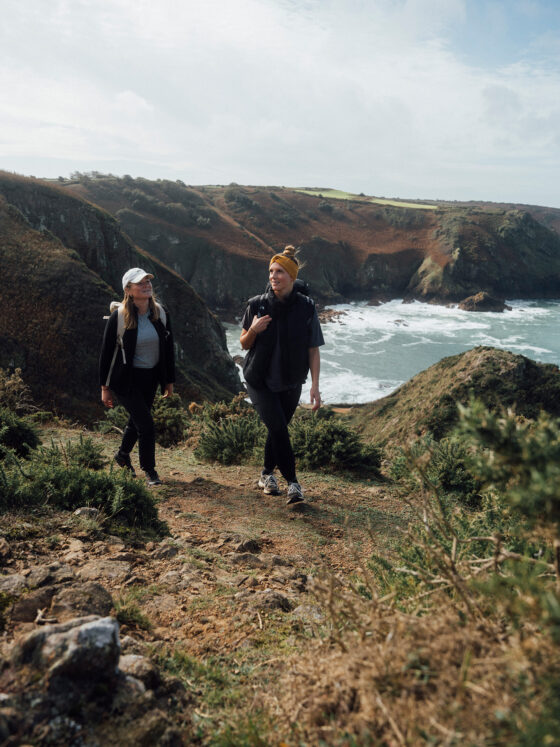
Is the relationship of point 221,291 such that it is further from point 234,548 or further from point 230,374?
point 234,548

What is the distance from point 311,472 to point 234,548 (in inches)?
104

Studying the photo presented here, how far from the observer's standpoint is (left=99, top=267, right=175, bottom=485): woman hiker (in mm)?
4102

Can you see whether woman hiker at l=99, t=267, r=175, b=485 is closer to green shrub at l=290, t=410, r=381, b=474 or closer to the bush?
the bush

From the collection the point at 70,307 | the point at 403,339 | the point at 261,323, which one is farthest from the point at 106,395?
the point at 403,339

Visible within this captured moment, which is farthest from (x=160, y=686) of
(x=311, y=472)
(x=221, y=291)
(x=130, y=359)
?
(x=221, y=291)

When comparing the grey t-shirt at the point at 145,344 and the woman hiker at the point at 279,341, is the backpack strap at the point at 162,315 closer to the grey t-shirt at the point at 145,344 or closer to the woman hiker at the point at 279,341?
the grey t-shirt at the point at 145,344

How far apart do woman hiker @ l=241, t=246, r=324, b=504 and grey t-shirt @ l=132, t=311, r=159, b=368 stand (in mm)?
889

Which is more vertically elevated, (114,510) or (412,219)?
(412,219)

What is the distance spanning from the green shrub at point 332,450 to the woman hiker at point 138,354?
A: 7.13 ft

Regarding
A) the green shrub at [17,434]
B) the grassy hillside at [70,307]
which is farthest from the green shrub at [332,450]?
the grassy hillside at [70,307]

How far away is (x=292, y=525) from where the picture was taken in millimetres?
3920

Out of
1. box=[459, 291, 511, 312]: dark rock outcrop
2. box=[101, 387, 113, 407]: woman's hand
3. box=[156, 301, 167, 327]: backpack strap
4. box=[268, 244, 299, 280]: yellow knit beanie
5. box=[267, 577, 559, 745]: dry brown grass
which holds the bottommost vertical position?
box=[459, 291, 511, 312]: dark rock outcrop

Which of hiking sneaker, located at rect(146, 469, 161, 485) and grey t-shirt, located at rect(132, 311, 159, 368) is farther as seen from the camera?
hiking sneaker, located at rect(146, 469, 161, 485)

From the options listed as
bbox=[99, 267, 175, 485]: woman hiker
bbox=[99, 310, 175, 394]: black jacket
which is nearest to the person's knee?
bbox=[99, 267, 175, 485]: woman hiker
